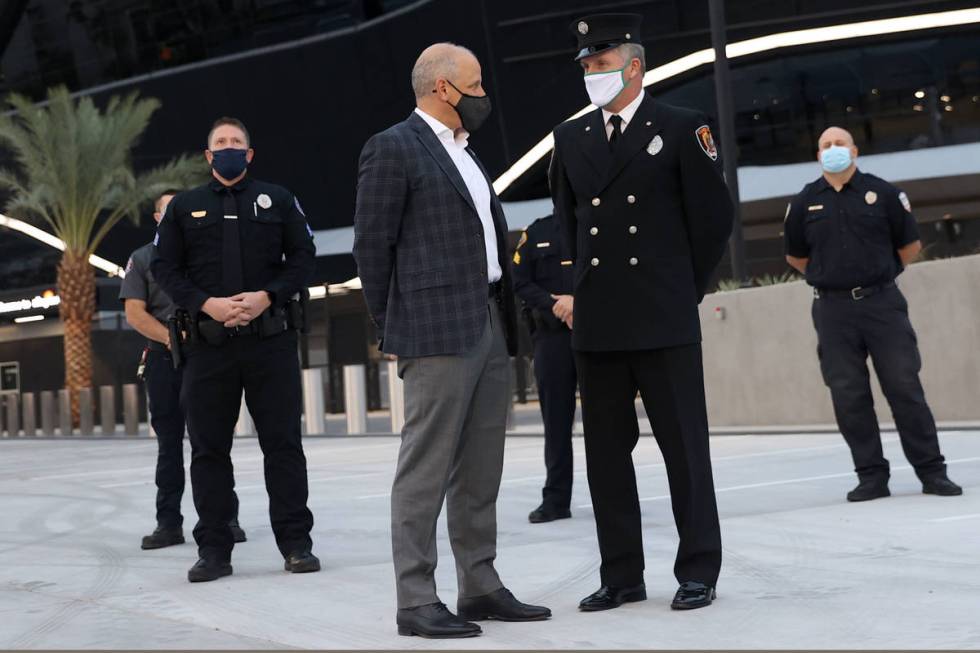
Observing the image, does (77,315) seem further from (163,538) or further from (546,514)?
(546,514)

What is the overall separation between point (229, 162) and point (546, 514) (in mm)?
2710

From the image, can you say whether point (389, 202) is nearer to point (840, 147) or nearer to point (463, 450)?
point (463, 450)

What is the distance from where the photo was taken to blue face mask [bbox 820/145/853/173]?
7.84 m

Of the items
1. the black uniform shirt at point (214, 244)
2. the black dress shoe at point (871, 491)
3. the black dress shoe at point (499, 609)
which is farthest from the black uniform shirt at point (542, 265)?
the black dress shoe at point (499, 609)

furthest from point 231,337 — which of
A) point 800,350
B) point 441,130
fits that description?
point 800,350

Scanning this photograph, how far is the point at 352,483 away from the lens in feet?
36.1

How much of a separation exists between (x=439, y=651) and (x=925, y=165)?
26414 mm

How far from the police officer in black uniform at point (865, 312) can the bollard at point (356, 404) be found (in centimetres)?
1386

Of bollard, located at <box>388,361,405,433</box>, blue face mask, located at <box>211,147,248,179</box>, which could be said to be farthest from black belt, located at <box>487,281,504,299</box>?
bollard, located at <box>388,361,405,433</box>

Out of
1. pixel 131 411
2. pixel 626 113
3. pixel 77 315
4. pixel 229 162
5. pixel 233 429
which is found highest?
pixel 77 315

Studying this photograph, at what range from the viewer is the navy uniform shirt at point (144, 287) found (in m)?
7.91

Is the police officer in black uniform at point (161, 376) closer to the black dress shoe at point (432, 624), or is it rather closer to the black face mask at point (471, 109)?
the black face mask at point (471, 109)

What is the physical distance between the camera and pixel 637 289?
5.08 m

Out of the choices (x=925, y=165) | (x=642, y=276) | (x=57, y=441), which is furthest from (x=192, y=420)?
(x=925, y=165)
